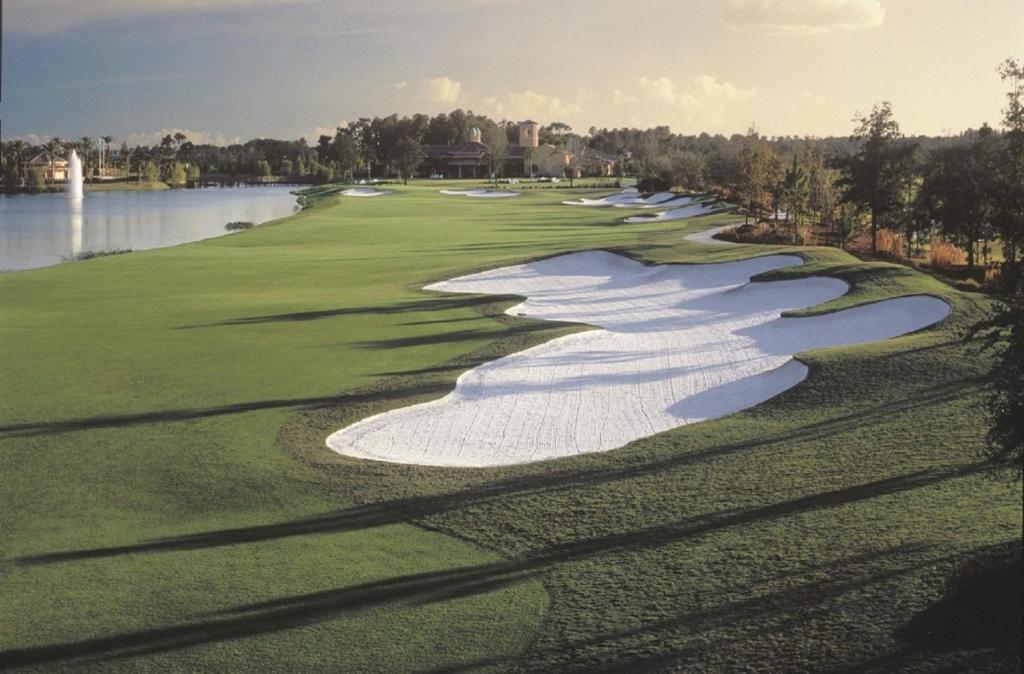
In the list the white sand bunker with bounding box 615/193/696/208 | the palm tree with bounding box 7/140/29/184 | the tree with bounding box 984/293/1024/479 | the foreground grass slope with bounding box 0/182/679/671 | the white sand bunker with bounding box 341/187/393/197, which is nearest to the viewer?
the tree with bounding box 984/293/1024/479

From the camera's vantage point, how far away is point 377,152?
584 feet

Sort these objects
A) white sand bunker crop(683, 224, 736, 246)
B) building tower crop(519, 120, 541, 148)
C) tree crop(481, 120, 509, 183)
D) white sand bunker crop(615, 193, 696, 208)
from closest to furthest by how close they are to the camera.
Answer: white sand bunker crop(683, 224, 736, 246), white sand bunker crop(615, 193, 696, 208), tree crop(481, 120, 509, 183), building tower crop(519, 120, 541, 148)

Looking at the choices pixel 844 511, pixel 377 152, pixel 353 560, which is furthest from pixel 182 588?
pixel 377 152

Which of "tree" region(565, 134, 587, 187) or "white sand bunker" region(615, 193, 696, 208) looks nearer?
"white sand bunker" region(615, 193, 696, 208)

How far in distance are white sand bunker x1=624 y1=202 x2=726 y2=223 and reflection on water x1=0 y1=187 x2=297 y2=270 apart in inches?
1043

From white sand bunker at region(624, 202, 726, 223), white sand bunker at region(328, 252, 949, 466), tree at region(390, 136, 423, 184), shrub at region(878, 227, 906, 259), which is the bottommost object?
white sand bunker at region(328, 252, 949, 466)

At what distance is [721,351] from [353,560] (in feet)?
37.5

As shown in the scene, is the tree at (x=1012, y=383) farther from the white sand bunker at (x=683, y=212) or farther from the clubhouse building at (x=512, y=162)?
the clubhouse building at (x=512, y=162)

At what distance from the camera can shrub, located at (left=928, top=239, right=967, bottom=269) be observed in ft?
121

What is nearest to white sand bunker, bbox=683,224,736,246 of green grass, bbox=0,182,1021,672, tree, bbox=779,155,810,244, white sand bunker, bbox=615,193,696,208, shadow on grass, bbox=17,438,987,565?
tree, bbox=779,155,810,244

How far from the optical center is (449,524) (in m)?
10.3

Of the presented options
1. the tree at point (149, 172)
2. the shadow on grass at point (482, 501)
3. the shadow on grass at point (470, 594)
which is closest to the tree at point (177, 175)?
the tree at point (149, 172)

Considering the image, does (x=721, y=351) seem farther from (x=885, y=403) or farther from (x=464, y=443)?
(x=464, y=443)

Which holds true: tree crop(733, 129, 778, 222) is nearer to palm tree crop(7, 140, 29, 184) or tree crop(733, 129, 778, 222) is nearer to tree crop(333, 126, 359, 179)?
tree crop(333, 126, 359, 179)
